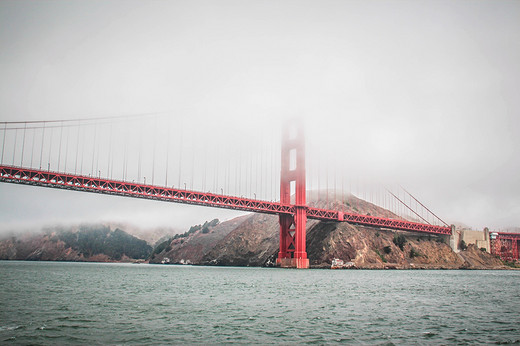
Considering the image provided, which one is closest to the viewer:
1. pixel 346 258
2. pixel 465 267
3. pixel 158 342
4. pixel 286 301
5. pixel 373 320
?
pixel 158 342

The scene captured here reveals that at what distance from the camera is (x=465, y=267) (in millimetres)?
113812

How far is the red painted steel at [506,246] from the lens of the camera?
130 m

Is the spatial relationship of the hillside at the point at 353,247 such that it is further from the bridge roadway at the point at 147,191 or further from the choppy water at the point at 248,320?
the choppy water at the point at 248,320

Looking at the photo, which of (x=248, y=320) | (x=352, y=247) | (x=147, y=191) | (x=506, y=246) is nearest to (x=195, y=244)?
(x=352, y=247)

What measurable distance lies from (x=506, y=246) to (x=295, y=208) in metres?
84.2

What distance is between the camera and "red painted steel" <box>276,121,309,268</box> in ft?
285

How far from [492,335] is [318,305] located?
Result: 10.8 meters

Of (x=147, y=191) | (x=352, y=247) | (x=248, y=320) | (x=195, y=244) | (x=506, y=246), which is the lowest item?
(x=248, y=320)

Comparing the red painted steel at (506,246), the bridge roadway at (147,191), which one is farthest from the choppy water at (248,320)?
the red painted steel at (506,246)

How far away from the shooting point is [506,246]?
135 metres

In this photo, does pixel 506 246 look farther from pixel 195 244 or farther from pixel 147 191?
pixel 147 191

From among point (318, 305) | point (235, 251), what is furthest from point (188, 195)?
point (318, 305)

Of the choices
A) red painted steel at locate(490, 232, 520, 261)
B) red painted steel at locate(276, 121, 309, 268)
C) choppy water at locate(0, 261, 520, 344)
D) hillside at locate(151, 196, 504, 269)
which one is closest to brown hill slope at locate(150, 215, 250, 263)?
hillside at locate(151, 196, 504, 269)

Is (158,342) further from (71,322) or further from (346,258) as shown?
(346,258)
